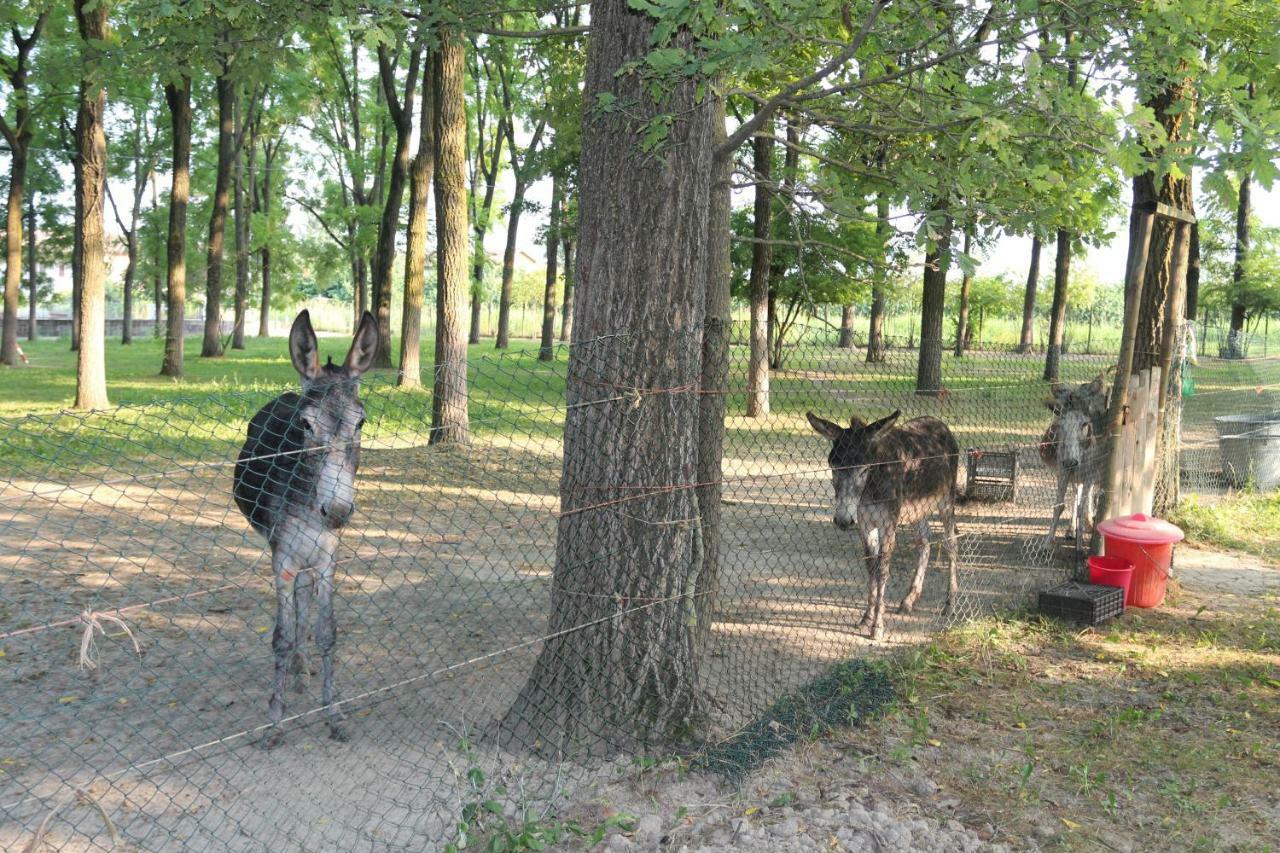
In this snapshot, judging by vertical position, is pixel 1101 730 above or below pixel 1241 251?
below

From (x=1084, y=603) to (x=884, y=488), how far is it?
169 centimetres

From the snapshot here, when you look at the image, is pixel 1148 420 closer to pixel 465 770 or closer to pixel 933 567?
pixel 933 567

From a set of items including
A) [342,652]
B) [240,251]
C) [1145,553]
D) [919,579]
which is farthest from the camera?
[240,251]

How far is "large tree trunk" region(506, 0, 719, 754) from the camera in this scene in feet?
14.8

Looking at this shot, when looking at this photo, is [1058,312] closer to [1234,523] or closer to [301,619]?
[1234,523]

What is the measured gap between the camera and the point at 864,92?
17.7ft

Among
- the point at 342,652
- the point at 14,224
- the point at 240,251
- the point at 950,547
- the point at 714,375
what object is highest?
the point at 240,251

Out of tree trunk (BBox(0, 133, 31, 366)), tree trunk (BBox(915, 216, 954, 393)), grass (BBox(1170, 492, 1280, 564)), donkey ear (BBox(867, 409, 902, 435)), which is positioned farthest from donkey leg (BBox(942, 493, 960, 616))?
tree trunk (BBox(0, 133, 31, 366))

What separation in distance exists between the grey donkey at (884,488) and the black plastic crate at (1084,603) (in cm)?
70

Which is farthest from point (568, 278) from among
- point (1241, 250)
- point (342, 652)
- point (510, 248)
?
point (342, 652)

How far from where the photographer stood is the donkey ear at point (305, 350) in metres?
4.57

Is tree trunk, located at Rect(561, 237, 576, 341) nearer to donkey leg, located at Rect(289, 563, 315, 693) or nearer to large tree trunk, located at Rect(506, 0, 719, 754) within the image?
donkey leg, located at Rect(289, 563, 315, 693)

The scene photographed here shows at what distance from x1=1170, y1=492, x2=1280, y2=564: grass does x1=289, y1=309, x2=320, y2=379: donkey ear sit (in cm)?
899

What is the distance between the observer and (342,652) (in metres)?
6.07
